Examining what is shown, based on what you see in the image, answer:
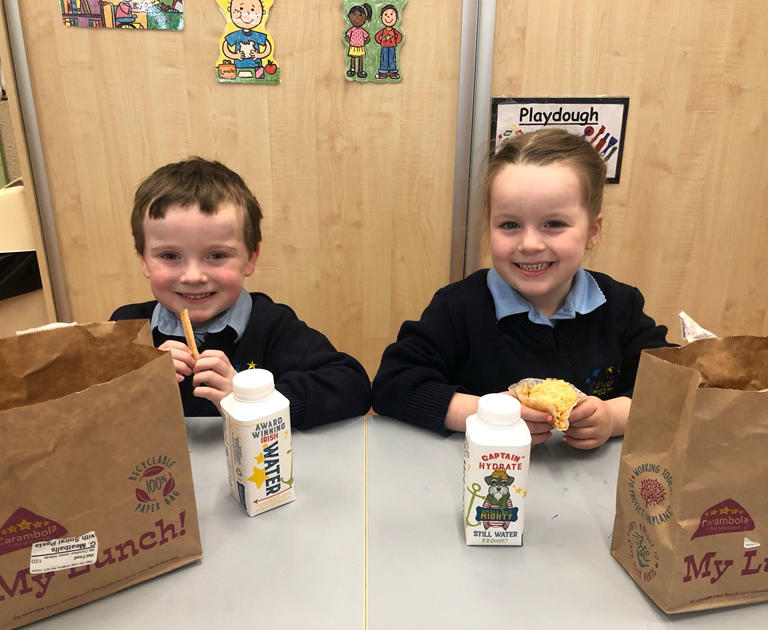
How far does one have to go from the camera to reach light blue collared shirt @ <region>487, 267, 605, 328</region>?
108 cm

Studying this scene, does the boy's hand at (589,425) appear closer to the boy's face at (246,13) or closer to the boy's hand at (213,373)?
the boy's hand at (213,373)

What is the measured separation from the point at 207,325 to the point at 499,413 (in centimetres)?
69

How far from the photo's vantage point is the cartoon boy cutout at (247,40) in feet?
5.72

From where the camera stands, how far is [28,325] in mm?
1994

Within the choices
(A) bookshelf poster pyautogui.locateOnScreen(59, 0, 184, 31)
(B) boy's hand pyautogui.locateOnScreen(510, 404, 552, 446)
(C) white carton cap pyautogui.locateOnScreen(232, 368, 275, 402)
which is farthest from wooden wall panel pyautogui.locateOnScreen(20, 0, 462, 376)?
(C) white carton cap pyautogui.locateOnScreen(232, 368, 275, 402)

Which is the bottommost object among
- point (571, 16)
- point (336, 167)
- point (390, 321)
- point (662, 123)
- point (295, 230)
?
point (390, 321)

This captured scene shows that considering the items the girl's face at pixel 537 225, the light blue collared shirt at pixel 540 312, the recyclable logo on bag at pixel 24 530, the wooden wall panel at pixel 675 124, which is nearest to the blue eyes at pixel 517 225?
the girl's face at pixel 537 225

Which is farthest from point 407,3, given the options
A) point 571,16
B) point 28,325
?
point 28,325

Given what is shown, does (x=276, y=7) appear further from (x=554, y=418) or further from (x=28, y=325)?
(x=554, y=418)

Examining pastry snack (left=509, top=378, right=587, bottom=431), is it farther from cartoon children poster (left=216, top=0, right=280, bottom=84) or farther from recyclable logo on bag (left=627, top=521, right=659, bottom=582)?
cartoon children poster (left=216, top=0, right=280, bottom=84)

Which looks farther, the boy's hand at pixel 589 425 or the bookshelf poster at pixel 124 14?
the bookshelf poster at pixel 124 14

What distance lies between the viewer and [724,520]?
0.55 m

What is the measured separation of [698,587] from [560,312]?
600 millimetres

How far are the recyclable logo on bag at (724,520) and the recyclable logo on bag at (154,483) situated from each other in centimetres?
50
